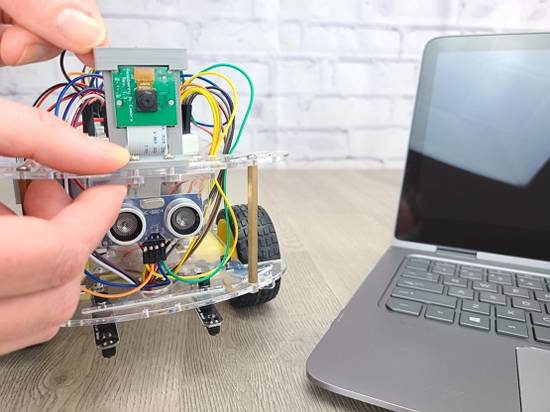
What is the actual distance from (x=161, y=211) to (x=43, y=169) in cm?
10

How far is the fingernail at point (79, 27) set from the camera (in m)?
0.27

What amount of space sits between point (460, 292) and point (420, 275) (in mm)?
46

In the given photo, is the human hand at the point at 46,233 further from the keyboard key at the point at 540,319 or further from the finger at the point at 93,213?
the keyboard key at the point at 540,319

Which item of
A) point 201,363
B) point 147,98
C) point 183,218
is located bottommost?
point 201,363

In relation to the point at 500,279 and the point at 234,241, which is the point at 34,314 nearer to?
the point at 234,241

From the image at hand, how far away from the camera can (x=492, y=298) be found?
0.39 metres

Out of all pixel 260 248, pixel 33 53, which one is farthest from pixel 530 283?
pixel 33 53

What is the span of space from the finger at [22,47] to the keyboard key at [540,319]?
43cm

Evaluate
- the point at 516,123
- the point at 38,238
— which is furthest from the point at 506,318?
the point at 38,238

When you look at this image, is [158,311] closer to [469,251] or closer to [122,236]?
[122,236]

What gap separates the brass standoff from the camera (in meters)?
0.37

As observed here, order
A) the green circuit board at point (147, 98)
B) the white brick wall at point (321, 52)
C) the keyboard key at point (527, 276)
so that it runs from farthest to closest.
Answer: the white brick wall at point (321, 52)
the keyboard key at point (527, 276)
the green circuit board at point (147, 98)

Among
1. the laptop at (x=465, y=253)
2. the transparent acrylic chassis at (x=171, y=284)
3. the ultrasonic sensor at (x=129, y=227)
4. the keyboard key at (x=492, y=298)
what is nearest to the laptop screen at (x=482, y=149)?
the laptop at (x=465, y=253)

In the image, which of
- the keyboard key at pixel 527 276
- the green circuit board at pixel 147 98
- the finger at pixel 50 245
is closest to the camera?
the finger at pixel 50 245
